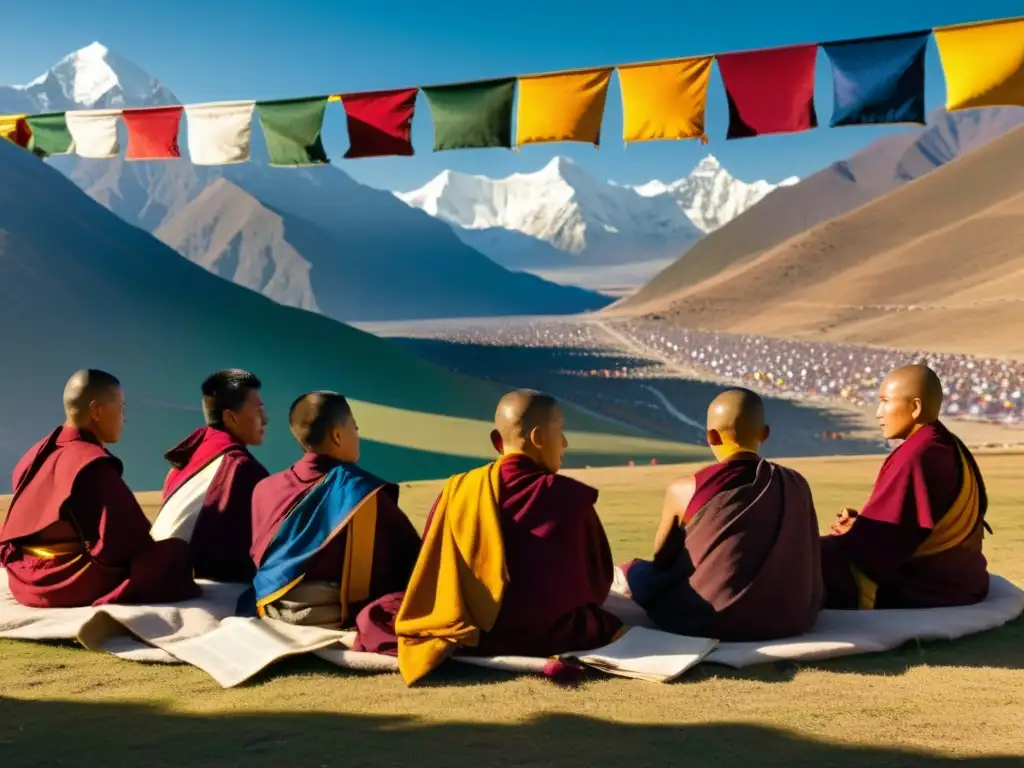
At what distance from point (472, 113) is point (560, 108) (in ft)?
2.27

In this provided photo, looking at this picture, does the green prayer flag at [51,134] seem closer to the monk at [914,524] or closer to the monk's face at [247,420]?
the monk's face at [247,420]

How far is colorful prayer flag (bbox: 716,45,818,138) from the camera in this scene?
23.4 feet

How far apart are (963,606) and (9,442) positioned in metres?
18.0

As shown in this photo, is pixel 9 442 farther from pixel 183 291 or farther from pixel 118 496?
pixel 118 496

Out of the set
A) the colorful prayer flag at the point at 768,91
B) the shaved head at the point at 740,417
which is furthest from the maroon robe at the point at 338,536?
the colorful prayer flag at the point at 768,91

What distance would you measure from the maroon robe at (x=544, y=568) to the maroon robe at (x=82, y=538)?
3.67 feet

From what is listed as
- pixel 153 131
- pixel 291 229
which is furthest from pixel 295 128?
pixel 291 229

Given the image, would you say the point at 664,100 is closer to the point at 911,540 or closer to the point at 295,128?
the point at 295,128

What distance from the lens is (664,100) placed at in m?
7.45

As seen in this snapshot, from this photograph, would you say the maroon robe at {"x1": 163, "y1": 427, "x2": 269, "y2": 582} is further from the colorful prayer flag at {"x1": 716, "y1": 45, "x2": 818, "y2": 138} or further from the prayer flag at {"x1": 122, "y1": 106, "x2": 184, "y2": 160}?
the prayer flag at {"x1": 122, "y1": 106, "x2": 184, "y2": 160}

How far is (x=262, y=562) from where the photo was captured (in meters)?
4.22

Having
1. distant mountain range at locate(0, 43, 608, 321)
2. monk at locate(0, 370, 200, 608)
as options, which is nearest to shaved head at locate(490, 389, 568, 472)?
monk at locate(0, 370, 200, 608)

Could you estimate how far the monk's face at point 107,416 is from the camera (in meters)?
4.49

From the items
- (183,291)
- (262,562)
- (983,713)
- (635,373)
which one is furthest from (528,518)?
(635,373)
